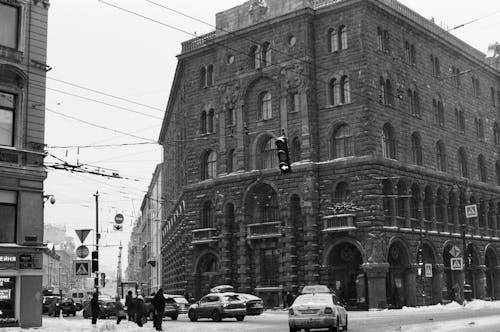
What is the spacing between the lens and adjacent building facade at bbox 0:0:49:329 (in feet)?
86.9

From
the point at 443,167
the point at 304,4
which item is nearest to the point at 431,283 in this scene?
the point at 443,167

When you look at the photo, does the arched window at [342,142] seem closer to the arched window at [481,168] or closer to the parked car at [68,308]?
the arched window at [481,168]

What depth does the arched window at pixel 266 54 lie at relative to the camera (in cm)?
5372

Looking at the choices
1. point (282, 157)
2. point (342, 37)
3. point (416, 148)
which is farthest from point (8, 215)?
point (416, 148)

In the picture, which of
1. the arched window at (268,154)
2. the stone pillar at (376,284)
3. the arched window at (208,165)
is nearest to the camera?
the stone pillar at (376,284)

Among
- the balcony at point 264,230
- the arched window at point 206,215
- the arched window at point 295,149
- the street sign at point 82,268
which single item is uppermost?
the arched window at point 295,149

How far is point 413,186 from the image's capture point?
51.8 metres

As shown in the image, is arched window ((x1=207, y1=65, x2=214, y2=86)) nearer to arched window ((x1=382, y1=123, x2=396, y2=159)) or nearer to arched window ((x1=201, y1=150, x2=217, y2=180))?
arched window ((x1=201, y1=150, x2=217, y2=180))

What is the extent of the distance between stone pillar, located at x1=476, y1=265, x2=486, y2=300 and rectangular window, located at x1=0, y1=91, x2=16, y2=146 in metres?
43.5

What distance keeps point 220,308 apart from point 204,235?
2066 cm

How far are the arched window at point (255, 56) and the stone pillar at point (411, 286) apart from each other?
19554mm

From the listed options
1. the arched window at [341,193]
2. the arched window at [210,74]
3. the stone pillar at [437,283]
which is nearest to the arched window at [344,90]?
the arched window at [341,193]

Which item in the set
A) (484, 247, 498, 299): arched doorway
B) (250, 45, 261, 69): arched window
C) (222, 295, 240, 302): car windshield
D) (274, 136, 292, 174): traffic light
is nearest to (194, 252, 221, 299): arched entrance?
(250, 45, 261, 69): arched window

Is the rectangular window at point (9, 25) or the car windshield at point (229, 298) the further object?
the car windshield at point (229, 298)
